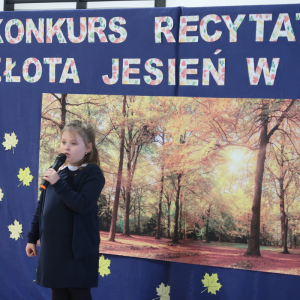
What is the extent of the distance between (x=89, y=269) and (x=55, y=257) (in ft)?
0.62

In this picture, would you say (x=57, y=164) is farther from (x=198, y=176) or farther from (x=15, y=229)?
(x=15, y=229)

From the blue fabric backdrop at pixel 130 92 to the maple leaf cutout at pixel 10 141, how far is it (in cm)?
4

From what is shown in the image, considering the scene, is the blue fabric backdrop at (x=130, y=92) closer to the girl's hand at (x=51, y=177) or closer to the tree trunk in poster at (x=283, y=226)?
the tree trunk in poster at (x=283, y=226)

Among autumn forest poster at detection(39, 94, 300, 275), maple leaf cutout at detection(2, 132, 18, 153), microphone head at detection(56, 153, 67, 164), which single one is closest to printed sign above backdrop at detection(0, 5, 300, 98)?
autumn forest poster at detection(39, 94, 300, 275)

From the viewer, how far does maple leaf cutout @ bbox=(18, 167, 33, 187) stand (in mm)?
2736

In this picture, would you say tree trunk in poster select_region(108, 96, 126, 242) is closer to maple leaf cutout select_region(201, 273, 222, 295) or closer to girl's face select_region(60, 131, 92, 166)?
girl's face select_region(60, 131, 92, 166)

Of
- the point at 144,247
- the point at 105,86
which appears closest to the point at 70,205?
the point at 144,247

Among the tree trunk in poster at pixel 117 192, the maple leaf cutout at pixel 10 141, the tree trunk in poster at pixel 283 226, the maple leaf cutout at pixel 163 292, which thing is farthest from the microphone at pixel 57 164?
the tree trunk in poster at pixel 283 226

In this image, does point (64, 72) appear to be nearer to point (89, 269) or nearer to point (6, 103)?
point (6, 103)

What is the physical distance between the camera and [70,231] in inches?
72.9

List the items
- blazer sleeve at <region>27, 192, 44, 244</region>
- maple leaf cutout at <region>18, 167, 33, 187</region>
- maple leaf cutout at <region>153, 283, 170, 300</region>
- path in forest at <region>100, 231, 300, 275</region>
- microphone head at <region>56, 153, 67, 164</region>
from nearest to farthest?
microphone head at <region>56, 153, 67, 164</region>
blazer sleeve at <region>27, 192, 44, 244</region>
path in forest at <region>100, 231, 300, 275</region>
maple leaf cutout at <region>153, 283, 170, 300</region>
maple leaf cutout at <region>18, 167, 33, 187</region>

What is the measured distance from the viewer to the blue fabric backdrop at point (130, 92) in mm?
2381

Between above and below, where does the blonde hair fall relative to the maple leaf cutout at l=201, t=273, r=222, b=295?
above

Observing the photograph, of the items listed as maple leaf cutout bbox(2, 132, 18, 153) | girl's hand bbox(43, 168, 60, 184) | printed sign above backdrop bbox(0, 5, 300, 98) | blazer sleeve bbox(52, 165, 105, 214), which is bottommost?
blazer sleeve bbox(52, 165, 105, 214)
